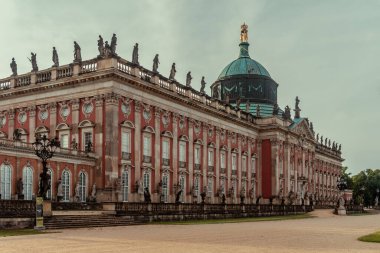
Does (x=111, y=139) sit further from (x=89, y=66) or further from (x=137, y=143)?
(x=89, y=66)

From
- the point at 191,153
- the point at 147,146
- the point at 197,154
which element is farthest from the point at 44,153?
the point at 197,154

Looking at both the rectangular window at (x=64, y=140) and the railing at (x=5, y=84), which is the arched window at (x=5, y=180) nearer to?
the rectangular window at (x=64, y=140)

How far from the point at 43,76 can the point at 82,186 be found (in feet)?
35.6

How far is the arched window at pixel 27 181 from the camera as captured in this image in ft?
130

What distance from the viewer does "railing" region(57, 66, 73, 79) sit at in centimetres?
4629

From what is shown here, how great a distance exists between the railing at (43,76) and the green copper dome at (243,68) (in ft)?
123

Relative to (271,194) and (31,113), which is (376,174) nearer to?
(271,194)

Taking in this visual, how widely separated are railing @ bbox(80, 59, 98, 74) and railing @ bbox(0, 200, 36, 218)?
15991mm

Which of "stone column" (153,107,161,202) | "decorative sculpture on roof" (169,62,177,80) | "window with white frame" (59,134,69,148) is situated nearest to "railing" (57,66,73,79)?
"window with white frame" (59,134,69,148)

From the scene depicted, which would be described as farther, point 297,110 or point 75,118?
point 297,110

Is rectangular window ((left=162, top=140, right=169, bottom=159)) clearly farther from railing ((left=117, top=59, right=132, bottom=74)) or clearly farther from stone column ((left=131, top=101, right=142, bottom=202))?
railing ((left=117, top=59, right=132, bottom=74))

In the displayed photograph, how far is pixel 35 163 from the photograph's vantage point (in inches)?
1594

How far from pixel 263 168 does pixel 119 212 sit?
1419 inches

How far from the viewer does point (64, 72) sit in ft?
153
